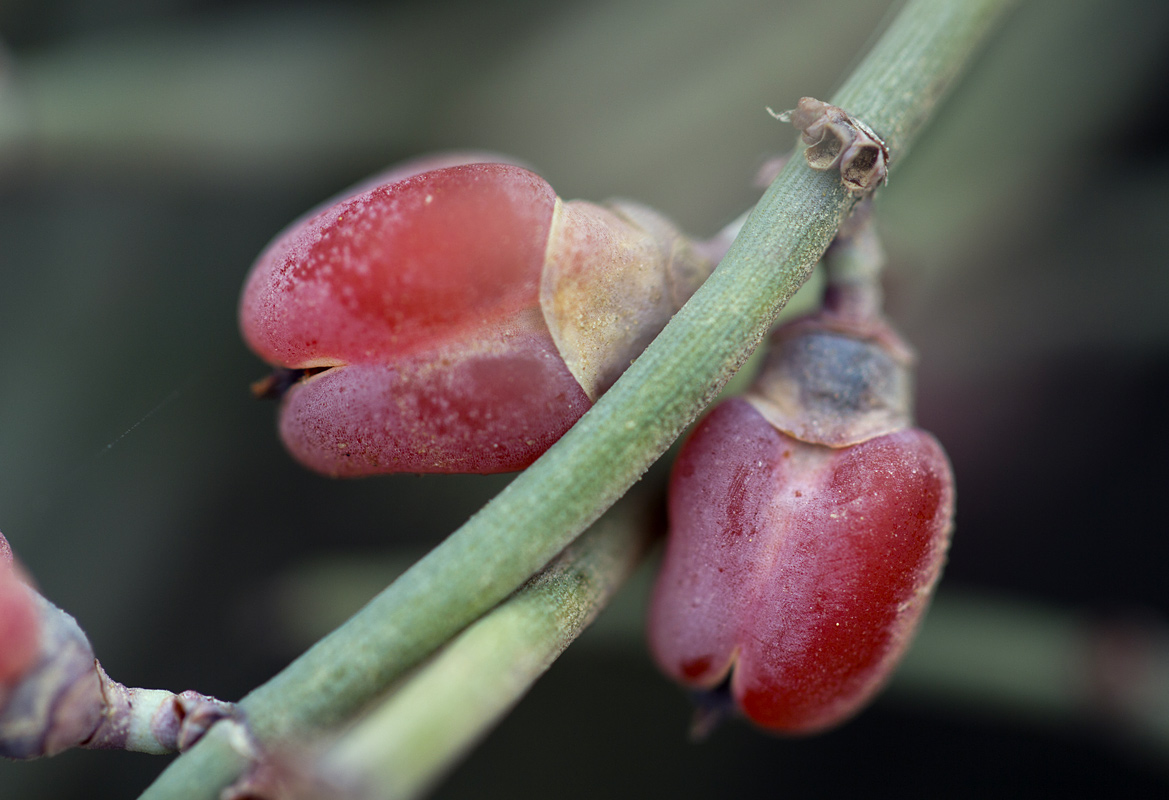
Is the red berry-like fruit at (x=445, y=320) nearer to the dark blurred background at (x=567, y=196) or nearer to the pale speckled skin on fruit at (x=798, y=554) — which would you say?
the pale speckled skin on fruit at (x=798, y=554)

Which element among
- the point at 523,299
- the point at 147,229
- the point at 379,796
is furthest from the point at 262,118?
the point at 379,796

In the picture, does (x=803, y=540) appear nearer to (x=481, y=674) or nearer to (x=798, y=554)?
(x=798, y=554)

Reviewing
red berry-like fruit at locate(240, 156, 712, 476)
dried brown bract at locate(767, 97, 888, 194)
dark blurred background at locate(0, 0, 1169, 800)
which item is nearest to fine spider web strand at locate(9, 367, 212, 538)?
dark blurred background at locate(0, 0, 1169, 800)

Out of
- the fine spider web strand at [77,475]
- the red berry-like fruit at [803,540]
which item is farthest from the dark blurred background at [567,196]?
the red berry-like fruit at [803,540]

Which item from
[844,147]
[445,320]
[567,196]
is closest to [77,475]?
[567,196]

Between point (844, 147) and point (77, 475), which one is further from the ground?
point (844, 147)

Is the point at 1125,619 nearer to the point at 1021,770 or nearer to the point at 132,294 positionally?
the point at 1021,770
